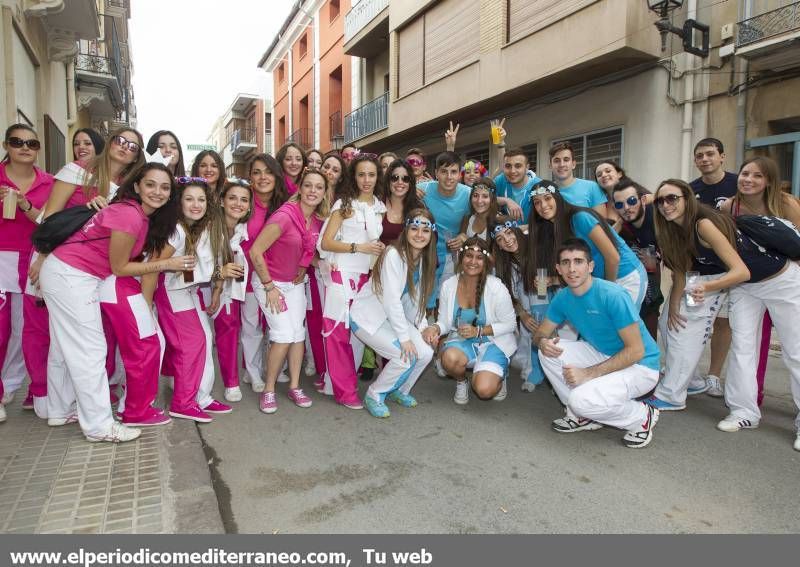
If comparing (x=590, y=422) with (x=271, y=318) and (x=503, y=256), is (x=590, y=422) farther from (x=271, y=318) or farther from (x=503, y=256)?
(x=271, y=318)

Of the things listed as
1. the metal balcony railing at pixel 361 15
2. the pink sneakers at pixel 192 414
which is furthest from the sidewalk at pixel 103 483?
the metal balcony railing at pixel 361 15

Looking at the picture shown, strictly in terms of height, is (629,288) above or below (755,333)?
above

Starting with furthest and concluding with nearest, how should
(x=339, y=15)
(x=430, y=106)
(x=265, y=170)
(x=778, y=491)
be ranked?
1. (x=339, y=15)
2. (x=430, y=106)
3. (x=265, y=170)
4. (x=778, y=491)

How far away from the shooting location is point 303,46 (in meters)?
24.8

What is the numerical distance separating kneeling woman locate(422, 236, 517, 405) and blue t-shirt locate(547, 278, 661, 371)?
526mm

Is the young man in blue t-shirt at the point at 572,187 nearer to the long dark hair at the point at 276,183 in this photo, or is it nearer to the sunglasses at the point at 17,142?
the long dark hair at the point at 276,183

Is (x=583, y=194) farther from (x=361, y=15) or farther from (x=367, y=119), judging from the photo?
(x=361, y=15)

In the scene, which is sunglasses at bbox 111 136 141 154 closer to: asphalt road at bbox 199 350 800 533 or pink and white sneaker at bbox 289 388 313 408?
asphalt road at bbox 199 350 800 533

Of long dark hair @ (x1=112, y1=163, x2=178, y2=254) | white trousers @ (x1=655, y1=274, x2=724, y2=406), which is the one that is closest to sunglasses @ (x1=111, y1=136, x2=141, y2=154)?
long dark hair @ (x1=112, y1=163, x2=178, y2=254)

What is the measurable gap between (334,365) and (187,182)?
5.78ft

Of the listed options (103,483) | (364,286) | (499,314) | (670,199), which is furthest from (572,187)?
(103,483)

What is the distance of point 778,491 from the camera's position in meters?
2.93

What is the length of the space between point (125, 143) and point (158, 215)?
627mm
